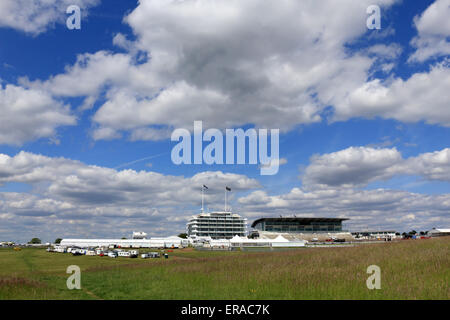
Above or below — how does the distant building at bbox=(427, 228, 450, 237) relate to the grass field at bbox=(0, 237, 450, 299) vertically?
below

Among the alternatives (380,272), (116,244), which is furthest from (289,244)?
(380,272)

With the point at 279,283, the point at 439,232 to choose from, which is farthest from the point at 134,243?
the point at 279,283

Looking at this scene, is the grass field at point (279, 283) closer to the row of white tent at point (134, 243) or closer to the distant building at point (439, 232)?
the row of white tent at point (134, 243)

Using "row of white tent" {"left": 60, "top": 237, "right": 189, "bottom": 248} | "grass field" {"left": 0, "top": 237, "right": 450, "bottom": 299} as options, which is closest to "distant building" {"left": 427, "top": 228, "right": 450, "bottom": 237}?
"row of white tent" {"left": 60, "top": 237, "right": 189, "bottom": 248}

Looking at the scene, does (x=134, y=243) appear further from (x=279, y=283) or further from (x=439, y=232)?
(x=279, y=283)

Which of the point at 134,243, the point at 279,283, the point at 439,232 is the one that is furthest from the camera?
the point at 134,243

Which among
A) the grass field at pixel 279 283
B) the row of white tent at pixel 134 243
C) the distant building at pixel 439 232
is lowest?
the row of white tent at pixel 134 243

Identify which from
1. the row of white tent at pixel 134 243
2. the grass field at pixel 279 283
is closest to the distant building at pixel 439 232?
the row of white tent at pixel 134 243

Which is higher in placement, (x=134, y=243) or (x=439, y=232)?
(x=439, y=232)

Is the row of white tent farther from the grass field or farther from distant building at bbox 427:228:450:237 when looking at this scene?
the grass field
